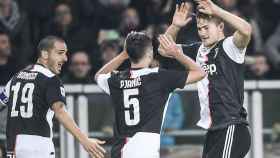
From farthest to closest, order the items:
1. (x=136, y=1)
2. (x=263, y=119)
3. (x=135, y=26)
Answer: (x=136, y=1) → (x=135, y=26) → (x=263, y=119)

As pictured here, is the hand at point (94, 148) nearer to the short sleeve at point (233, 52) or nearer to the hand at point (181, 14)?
the hand at point (181, 14)

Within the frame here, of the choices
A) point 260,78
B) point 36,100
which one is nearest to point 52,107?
point 36,100

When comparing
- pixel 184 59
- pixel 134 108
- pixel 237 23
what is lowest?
pixel 134 108

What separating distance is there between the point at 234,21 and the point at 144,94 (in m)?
1.11

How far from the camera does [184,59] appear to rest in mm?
9594

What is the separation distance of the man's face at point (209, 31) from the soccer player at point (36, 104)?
1.39m

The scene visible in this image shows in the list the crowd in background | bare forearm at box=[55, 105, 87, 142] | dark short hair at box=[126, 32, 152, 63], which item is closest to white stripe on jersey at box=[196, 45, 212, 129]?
dark short hair at box=[126, 32, 152, 63]

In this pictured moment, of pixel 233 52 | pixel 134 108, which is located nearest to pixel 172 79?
pixel 134 108

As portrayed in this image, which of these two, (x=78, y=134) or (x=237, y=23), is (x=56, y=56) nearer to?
(x=78, y=134)

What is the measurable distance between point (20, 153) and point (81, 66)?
375 cm

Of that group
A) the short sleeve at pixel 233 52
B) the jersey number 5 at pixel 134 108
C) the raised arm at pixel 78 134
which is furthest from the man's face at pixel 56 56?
the short sleeve at pixel 233 52

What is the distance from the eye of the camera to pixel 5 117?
11195 millimetres

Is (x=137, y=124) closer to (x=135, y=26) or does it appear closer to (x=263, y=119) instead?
(x=263, y=119)

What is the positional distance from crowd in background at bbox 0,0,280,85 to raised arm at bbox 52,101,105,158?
12.3 feet
